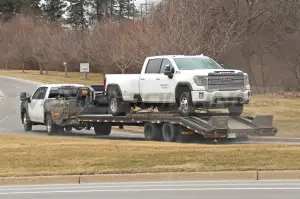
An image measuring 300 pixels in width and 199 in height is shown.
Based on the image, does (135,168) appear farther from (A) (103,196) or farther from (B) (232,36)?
(B) (232,36)

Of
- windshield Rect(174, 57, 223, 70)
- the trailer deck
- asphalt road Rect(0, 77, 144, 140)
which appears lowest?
asphalt road Rect(0, 77, 144, 140)

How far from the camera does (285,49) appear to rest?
48.6 m

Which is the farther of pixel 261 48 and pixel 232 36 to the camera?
pixel 261 48

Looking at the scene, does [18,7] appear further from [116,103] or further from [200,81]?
[200,81]

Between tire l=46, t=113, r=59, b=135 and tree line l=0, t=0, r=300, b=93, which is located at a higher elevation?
tree line l=0, t=0, r=300, b=93

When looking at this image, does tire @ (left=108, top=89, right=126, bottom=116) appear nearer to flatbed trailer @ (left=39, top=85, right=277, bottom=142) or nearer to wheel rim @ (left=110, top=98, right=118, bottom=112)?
wheel rim @ (left=110, top=98, right=118, bottom=112)

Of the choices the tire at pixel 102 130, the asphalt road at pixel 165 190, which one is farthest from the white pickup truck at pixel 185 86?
the asphalt road at pixel 165 190

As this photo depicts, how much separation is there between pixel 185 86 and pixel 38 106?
8879 millimetres

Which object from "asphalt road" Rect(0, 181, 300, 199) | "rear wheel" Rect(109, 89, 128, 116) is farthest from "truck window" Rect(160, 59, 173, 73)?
"asphalt road" Rect(0, 181, 300, 199)

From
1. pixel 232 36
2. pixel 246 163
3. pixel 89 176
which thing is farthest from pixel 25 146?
pixel 232 36

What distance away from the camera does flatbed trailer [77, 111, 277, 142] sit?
55.8 ft

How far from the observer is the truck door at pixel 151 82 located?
18375 mm

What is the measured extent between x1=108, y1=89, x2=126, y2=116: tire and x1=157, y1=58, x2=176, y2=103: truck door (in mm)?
2020

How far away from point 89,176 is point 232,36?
33.0 m
